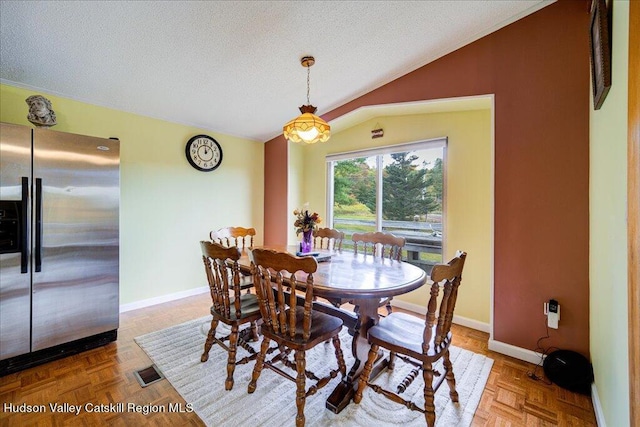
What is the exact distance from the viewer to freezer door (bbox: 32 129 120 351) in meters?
2.16

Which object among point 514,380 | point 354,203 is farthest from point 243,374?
point 354,203

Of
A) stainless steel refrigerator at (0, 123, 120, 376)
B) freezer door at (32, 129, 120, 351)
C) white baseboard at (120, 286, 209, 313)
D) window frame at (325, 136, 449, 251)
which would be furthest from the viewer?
white baseboard at (120, 286, 209, 313)

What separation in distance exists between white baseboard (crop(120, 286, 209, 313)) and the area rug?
0.98 meters

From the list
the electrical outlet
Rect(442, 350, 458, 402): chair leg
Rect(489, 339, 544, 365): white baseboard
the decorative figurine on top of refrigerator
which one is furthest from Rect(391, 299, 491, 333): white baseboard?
the decorative figurine on top of refrigerator

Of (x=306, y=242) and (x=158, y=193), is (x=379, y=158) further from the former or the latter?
(x=158, y=193)

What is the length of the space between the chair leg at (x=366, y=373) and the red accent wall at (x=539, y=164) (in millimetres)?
1435

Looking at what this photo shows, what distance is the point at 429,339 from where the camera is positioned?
149cm

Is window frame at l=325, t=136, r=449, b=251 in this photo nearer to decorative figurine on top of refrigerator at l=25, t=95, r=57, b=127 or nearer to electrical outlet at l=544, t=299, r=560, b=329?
electrical outlet at l=544, t=299, r=560, b=329

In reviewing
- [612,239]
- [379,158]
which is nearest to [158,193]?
[379,158]

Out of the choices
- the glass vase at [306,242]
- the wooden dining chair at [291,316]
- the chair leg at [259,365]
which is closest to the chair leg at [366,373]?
the wooden dining chair at [291,316]

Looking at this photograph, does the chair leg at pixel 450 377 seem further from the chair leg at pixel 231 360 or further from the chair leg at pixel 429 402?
the chair leg at pixel 231 360

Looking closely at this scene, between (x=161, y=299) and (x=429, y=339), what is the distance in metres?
3.36

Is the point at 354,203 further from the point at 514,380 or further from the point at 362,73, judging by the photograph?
the point at 514,380

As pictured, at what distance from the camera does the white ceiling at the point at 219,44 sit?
76.2 inches
